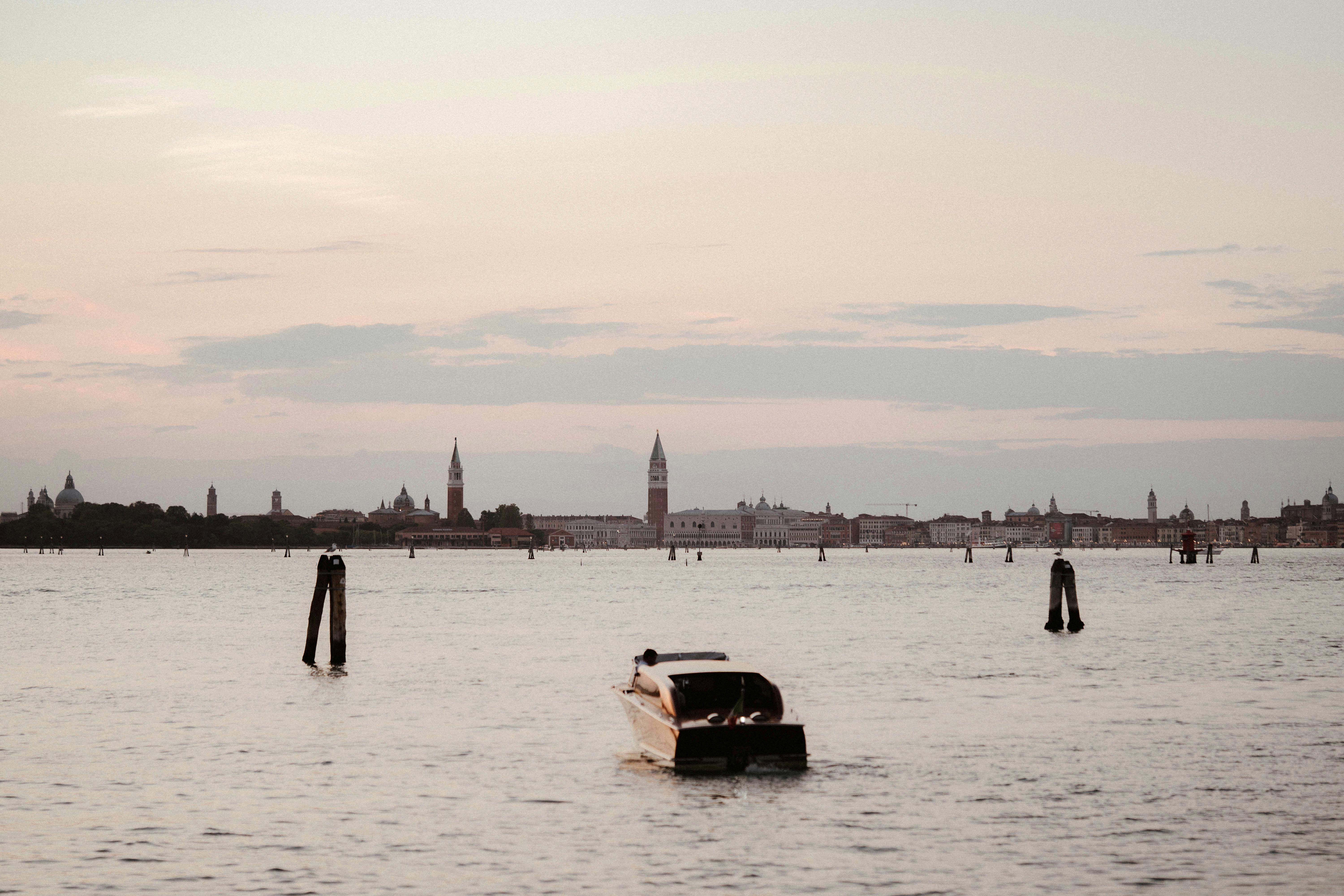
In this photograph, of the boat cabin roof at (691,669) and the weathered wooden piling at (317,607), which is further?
the weathered wooden piling at (317,607)

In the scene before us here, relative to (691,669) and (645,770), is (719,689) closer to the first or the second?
(691,669)

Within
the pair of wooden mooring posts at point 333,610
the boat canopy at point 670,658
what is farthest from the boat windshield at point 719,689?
the pair of wooden mooring posts at point 333,610

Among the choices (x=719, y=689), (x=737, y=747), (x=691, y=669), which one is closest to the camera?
(x=737, y=747)

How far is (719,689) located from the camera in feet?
82.4

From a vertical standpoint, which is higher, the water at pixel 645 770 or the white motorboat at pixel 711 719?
the white motorboat at pixel 711 719

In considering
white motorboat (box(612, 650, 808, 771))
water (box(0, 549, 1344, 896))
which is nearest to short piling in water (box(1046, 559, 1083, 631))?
water (box(0, 549, 1344, 896))

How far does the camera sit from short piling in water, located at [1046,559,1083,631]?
5850 centimetres

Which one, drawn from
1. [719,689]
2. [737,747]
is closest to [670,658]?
[719,689]

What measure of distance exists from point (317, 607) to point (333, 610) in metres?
1.21

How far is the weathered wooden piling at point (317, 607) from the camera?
44438 mm

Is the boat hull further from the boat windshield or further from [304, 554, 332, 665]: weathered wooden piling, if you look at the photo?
[304, 554, 332, 665]: weathered wooden piling

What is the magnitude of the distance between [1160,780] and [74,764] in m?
17.1

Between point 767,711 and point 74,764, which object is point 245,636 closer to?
point 74,764

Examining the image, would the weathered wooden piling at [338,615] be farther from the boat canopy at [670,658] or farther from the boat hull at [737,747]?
the boat hull at [737,747]
